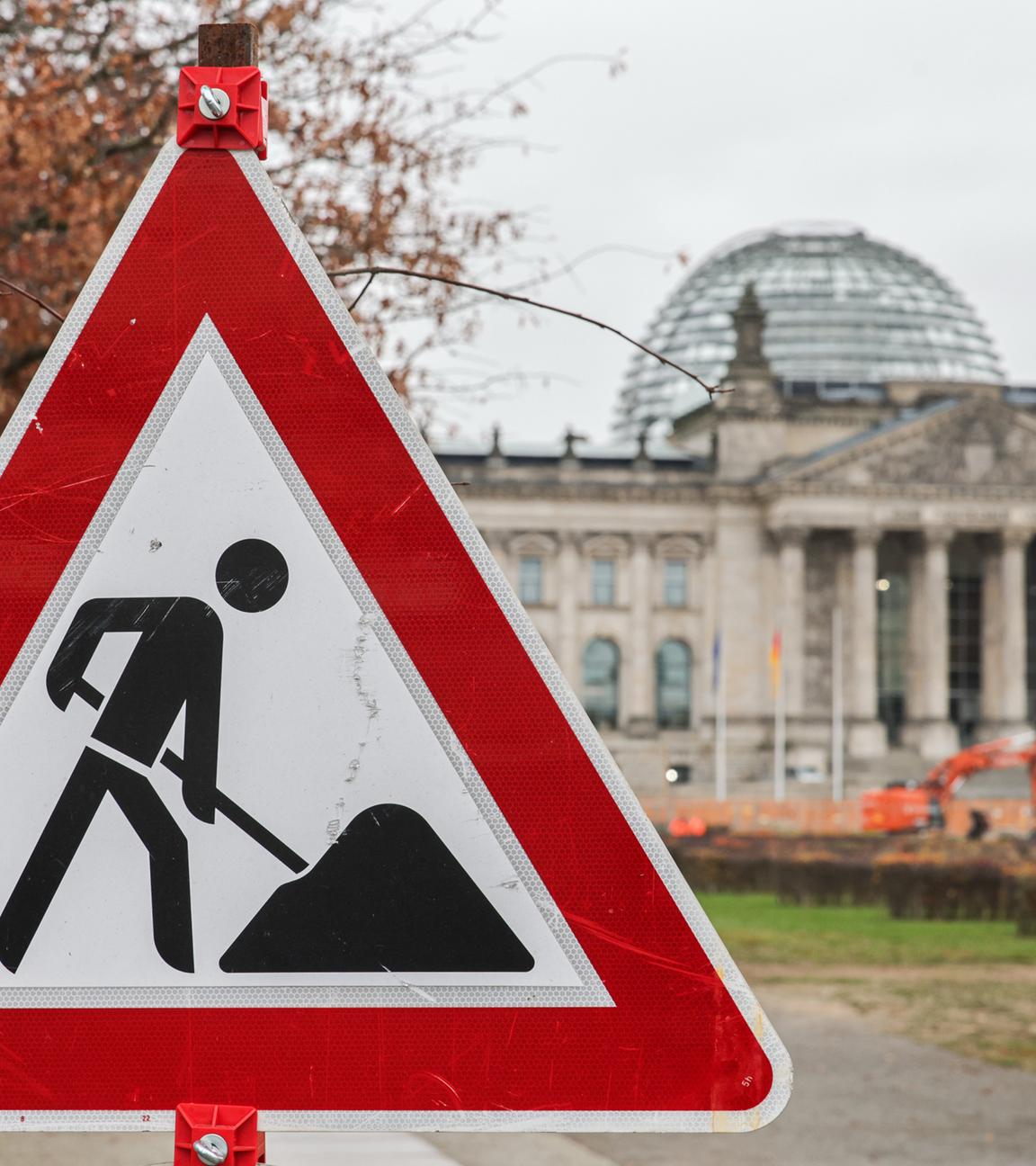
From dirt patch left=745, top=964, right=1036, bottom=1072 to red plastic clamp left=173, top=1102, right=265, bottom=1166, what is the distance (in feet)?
43.7

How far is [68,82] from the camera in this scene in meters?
11.1

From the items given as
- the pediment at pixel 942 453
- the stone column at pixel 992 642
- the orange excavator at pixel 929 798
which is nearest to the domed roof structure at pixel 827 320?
the stone column at pixel 992 642

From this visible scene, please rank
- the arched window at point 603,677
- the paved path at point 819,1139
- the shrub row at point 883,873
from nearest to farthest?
1. the paved path at point 819,1139
2. the shrub row at point 883,873
3. the arched window at point 603,677

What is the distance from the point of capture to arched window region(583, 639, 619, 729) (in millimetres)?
85375

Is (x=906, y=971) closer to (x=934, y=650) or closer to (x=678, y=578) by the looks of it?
(x=934, y=650)

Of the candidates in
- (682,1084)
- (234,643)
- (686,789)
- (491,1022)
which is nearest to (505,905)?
(491,1022)

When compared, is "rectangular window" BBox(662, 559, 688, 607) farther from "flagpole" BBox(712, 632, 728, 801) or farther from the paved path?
the paved path

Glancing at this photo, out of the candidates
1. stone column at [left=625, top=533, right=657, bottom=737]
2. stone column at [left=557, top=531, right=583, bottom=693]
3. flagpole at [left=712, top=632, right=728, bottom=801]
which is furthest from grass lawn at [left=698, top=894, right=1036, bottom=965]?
stone column at [left=557, top=531, right=583, bottom=693]

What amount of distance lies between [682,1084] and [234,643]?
0.86m

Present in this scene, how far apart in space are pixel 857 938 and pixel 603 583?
60.5 meters

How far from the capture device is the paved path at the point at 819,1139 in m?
9.74

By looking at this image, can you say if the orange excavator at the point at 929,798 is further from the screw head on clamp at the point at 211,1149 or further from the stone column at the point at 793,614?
the screw head on clamp at the point at 211,1149

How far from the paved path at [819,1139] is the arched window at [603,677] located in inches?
2748

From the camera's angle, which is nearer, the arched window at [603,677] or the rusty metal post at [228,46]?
the rusty metal post at [228,46]
